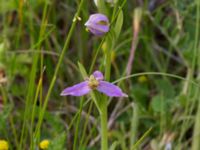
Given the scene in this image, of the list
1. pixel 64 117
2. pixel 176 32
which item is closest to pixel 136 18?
pixel 176 32

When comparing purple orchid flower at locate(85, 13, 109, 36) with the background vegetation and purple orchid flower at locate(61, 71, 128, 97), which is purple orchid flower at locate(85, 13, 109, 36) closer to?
purple orchid flower at locate(61, 71, 128, 97)

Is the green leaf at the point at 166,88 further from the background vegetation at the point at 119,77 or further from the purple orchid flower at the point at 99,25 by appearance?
the purple orchid flower at the point at 99,25

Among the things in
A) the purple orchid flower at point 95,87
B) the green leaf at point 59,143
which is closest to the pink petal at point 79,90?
the purple orchid flower at point 95,87

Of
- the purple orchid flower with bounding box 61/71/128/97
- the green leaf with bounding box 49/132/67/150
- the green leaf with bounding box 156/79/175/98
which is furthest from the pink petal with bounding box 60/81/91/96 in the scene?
the green leaf with bounding box 156/79/175/98

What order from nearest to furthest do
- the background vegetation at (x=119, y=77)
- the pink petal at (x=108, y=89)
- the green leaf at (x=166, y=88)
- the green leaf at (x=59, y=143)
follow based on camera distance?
the pink petal at (x=108, y=89) < the green leaf at (x=59, y=143) < the background vegetation at (x=119, y=77) < the green leaf at (x=166, y=88)

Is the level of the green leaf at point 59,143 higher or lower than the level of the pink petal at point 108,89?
lower

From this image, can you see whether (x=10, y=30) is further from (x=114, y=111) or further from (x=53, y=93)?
(x=114, y=111)
